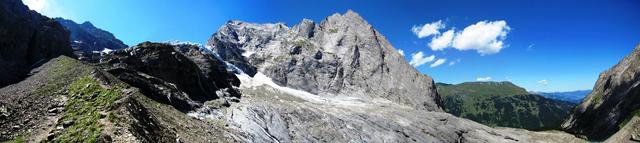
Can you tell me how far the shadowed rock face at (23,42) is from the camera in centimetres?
9075

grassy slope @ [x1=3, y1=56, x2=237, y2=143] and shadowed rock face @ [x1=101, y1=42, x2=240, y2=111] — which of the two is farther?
shadowed rock face @ [x1=101, y1=42, x2=240, y2=111]

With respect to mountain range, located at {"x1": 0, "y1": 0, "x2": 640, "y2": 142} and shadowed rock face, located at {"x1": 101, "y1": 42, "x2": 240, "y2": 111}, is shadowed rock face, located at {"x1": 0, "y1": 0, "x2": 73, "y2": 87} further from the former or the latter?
shadowed rock face, located at {"x1": 101, "y1": 42, "x2": 240, "y2": 111}

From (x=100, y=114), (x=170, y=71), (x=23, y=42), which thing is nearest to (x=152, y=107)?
(x=100, y=114)

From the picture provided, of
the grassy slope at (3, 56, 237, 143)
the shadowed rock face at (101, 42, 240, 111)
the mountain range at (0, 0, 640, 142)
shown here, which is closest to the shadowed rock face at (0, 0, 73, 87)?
the mountain range at (0, 0, 640, 142)

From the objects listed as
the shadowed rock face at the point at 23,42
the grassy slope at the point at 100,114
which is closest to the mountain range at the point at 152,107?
the grassy slope at the point at 100,114

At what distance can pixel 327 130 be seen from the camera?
120875mm

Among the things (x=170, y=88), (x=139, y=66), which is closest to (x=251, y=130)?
(x=170, y=88)

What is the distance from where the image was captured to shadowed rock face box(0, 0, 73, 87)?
9075 cm

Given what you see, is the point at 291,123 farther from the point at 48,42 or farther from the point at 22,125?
the point at 22,125

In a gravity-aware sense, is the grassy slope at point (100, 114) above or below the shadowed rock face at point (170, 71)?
below

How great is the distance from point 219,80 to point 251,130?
57.7 metres

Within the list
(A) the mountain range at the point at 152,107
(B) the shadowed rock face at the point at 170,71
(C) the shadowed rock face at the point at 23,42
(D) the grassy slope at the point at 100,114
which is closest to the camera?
(D) the grassy slope at the point at 100,114

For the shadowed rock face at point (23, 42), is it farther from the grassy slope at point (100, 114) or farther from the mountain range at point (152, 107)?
the grassy slope at point (100, 114)

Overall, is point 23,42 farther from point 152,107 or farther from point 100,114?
point 100,114
